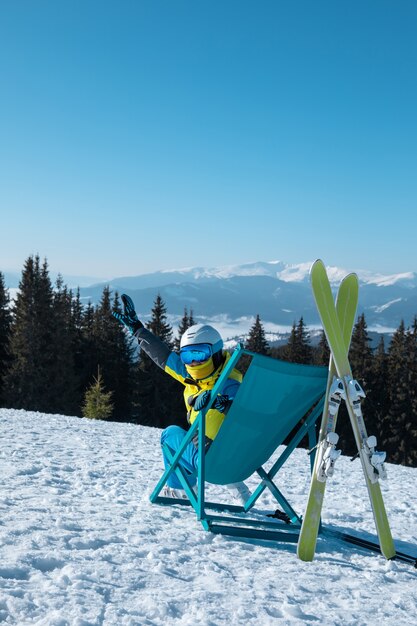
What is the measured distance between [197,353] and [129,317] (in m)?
1.24

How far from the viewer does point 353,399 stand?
418 centimetres

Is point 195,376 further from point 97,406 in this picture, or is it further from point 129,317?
point 97,406

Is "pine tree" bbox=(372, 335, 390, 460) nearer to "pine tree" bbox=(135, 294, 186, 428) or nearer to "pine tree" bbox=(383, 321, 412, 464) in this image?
"pine tree" bbox=(383, 321, 412, 464)

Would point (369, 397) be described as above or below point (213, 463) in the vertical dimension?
below

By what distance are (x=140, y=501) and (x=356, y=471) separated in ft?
18.6

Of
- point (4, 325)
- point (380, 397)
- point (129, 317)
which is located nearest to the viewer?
point (129, 317)

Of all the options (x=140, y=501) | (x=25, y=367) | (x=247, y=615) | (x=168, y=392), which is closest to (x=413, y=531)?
(x=140, y=501)

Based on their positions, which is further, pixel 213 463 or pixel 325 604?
pixel 213 463

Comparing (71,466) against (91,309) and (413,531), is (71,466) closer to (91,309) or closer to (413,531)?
(413,531)

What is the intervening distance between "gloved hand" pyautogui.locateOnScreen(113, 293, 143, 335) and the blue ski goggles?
0.85 meters

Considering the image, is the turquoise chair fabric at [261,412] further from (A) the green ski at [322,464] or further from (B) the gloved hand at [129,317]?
(B) the gloved hand at [129,317]

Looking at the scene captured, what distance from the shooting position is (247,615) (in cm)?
315

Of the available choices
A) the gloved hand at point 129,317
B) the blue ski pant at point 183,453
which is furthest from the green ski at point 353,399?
the gloved hand at point 129,317

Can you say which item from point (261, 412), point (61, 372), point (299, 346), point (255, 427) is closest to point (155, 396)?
point (61, 372)
